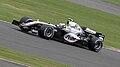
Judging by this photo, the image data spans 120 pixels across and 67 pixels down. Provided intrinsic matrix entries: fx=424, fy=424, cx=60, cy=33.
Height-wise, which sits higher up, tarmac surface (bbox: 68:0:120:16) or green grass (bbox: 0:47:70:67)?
green grass (bbox: 0:47:70:67)

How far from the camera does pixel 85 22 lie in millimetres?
29922

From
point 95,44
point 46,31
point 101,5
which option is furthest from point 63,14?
point 46,31

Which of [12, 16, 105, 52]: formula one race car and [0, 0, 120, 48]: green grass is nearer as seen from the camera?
[12, 16, 105, 52]: formula one race car

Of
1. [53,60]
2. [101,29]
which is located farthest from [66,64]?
[101,29]

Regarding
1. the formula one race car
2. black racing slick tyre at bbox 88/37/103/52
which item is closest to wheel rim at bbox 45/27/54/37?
the formula one race car

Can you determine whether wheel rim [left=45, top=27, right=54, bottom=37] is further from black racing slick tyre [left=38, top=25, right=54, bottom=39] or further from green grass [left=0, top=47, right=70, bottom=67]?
green grass [left=0, top=47, right=70, bottom=67]

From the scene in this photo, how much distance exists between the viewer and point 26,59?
43.7ft

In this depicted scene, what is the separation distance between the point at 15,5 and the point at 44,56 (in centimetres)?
1444

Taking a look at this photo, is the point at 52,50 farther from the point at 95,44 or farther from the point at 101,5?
the point at 101,5

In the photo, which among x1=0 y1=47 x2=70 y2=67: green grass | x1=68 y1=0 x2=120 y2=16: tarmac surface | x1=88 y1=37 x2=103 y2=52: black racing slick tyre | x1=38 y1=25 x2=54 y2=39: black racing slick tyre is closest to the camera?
x1=0 y1=47 x2=70 y2=67: green grass

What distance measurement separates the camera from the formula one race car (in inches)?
739

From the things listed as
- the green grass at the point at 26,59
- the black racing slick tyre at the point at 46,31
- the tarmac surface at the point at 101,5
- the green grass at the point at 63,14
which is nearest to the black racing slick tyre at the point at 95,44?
the black racing slick tyre at the point at 46,31

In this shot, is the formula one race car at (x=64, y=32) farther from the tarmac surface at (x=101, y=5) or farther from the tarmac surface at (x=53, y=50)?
the tarmac surface at (x=101, y=5)

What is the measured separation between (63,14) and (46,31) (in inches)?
473
